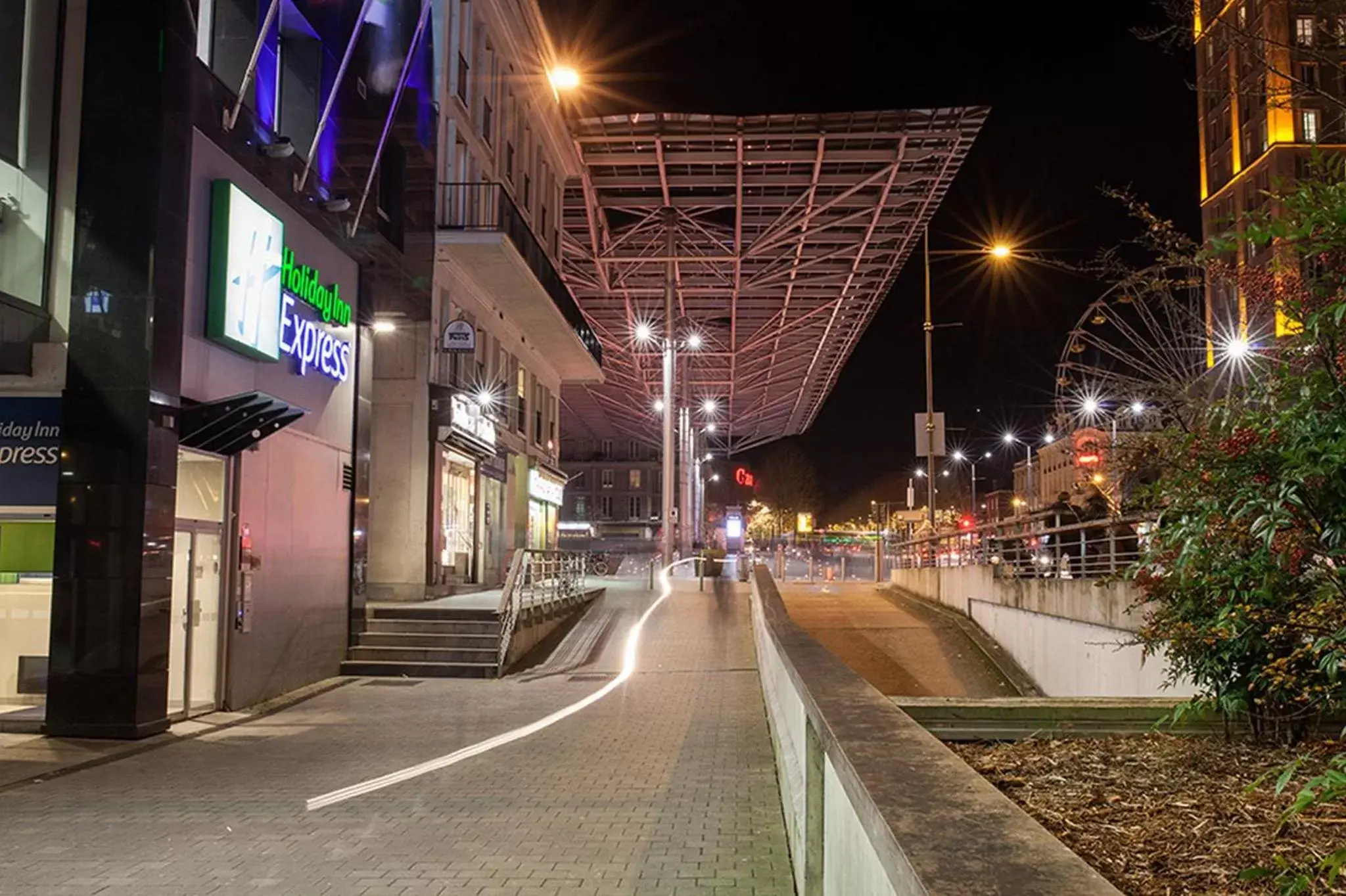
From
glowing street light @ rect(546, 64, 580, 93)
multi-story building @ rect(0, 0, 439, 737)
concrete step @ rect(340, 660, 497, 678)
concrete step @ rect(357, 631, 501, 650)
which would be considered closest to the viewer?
multi-story building @ rect(0, 0, 439, 737)

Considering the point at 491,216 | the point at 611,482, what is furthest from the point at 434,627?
the point at 611,482

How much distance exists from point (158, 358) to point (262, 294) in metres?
2.10

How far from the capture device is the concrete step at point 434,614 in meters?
17.3

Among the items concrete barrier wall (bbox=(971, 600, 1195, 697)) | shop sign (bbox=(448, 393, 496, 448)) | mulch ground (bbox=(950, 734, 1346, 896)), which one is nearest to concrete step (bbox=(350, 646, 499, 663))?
shop sign (bbox=(448, 393, 496, 448))

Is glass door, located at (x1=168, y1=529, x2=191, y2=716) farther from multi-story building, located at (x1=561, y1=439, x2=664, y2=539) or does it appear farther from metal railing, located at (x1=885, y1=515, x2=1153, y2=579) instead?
multi-story building, located at (x1=561, y1=439, x2=664, y2=539)

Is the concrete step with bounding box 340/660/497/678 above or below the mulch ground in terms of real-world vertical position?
below

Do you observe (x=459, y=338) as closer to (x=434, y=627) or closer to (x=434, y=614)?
(x=434, y=614)

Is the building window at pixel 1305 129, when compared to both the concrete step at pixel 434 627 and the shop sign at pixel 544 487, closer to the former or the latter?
the concrete step at pixel 434 627

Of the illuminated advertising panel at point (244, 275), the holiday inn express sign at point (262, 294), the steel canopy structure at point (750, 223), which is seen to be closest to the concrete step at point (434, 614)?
the holiday inn express sign at point (262, 294)

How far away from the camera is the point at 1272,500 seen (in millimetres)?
3426

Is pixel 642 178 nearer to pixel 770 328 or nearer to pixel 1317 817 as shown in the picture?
pixel 770 328

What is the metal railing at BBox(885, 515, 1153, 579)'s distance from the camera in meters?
13.8

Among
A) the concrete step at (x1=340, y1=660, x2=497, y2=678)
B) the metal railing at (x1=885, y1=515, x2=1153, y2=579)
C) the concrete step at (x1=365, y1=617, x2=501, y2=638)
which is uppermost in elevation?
the metal railing at (x1=885, y1=515, x2=1153, y2=579)

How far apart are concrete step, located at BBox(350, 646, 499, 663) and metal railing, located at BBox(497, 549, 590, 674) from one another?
0.82ft
